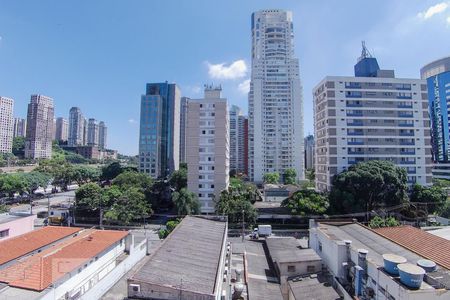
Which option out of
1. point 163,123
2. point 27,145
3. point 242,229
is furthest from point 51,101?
point 242,229

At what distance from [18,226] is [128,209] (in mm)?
15530

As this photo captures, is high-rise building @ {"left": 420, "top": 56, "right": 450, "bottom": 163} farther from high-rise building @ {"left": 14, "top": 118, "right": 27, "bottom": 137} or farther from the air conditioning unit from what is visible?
high-rise building @ {"left": 14, "top": 118, "right": 27, "bottom": 137}

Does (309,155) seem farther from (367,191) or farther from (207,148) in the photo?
(367,191)

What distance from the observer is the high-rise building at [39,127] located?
128 meters

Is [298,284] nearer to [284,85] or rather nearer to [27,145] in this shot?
[284,85]

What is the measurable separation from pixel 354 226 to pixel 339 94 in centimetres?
3315

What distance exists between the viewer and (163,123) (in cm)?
9419

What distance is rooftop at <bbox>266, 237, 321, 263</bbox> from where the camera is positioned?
2380cm

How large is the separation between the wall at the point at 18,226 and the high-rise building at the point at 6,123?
391 ft

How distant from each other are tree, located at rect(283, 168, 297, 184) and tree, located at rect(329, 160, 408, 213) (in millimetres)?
47302

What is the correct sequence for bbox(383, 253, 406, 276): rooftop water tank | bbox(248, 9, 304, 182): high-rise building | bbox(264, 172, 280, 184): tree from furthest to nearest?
bbox(248, 9, 304, 182): high-rise building
bbox(264, 172, 280, 184): tree
bbox(383, 253, 406, 276): rooftop water tank

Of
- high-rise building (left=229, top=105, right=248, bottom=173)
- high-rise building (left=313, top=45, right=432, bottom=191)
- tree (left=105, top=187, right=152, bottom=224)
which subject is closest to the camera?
tree (left=105, top=187, right=152, bottom=224)

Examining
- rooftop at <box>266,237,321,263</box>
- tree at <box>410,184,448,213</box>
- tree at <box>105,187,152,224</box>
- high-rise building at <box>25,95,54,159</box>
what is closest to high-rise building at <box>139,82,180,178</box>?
Answer: tree at <box>105,187,152,224</box>

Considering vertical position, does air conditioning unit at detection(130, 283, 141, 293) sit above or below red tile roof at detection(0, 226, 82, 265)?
above
